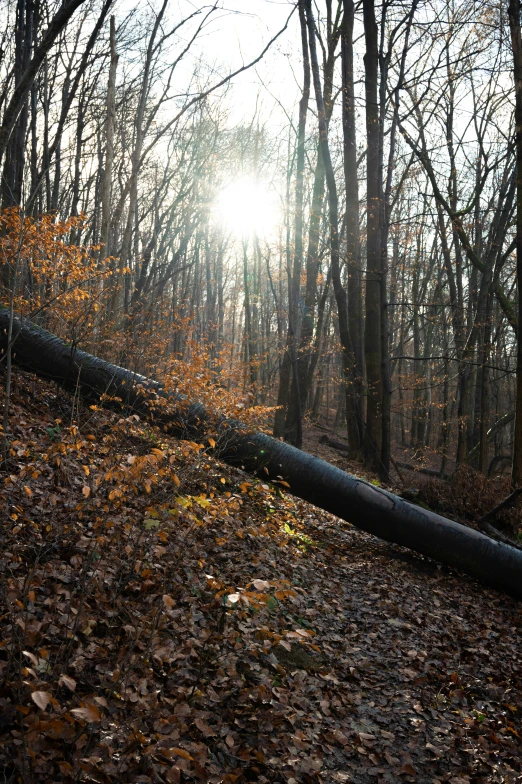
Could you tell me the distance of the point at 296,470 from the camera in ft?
23.1

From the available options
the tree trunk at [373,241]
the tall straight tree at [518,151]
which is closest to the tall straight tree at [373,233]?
the tree trunk at [373,241]

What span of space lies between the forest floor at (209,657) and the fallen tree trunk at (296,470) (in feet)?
2.12

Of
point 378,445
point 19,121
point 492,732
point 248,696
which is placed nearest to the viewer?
point 248,696

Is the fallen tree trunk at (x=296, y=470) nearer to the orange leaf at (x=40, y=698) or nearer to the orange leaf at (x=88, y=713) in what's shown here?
the orange leaf at (x=88, y=713)

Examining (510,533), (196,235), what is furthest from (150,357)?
(196,235)

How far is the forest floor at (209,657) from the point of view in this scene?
2.77 m

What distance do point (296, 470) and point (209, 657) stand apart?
3.51m

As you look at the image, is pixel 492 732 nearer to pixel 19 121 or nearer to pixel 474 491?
pixel 474 491

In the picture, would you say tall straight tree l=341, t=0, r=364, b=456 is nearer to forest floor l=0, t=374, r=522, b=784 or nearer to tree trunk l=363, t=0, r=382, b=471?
tree trunk l=363, t=0, r=382, b=471

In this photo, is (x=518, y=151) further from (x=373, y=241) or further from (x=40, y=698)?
(x=40, y=698)

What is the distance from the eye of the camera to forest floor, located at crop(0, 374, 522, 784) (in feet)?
9.10

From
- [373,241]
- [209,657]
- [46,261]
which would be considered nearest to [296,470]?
[209,657]

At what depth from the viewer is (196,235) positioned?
26.4 m

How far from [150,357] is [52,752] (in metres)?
10.3
